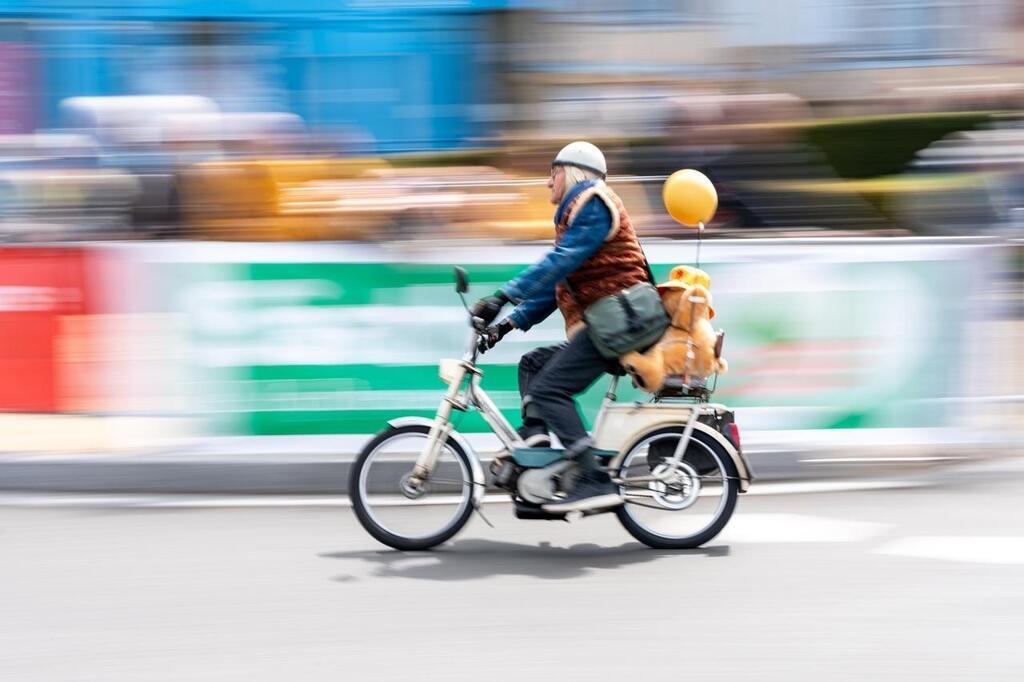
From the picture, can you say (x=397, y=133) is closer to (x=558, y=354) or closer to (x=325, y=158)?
(x=325, y=158)

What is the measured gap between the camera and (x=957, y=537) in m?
6.52

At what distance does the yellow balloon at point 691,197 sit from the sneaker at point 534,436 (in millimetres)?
1119

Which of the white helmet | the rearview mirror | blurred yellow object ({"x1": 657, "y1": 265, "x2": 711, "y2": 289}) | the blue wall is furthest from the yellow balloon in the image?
the blue wall

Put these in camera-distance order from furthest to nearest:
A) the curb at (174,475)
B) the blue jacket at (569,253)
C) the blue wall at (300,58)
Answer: the blue wall at (300,58) → the curb at (174,475) → the blue jacket at (569,253)

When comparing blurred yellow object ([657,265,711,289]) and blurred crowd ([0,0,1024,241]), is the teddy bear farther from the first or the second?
blurred crowd ([0,0,1024,241])

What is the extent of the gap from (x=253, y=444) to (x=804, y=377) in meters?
3.03

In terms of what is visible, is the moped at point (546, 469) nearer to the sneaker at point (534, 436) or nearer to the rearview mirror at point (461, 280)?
the sneaker at point (534, 436)

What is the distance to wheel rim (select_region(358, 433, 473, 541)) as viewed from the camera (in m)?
6.21

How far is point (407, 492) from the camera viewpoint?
6.21m

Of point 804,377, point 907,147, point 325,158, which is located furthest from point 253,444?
point 907,147

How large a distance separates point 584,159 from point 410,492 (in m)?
1.63

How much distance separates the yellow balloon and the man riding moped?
0.24 meters

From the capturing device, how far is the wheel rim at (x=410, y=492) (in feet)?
20.4

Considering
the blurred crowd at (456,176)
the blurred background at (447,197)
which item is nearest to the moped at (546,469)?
the blurred background at (447,197)
